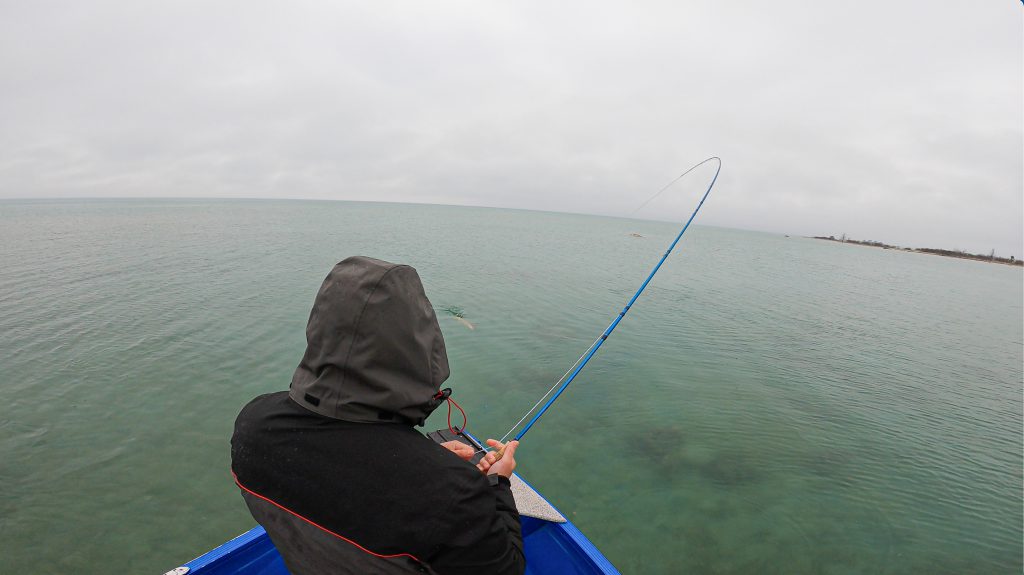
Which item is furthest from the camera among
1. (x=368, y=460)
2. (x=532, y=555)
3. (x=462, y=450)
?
(x=532, y=555)

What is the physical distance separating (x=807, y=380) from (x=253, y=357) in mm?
14554

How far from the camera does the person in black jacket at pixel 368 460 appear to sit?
4.75 feet

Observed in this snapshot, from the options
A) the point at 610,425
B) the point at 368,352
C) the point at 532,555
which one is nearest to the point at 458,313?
the point at 610,425

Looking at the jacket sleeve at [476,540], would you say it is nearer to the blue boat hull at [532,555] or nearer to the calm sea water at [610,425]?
the blue boat hull at [532,555]

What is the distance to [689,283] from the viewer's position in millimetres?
26031

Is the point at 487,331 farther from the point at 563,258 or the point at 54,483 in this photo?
the point at 563,258

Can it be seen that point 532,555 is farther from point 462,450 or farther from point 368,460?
point 368,460

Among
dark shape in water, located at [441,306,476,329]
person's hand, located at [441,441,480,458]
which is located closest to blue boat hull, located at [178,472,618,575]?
person's hand, located at [441,441,480,458]

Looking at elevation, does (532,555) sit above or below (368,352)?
below

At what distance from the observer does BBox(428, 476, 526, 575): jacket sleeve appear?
1466mm

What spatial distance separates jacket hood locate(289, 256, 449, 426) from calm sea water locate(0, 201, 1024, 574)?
16.2ft

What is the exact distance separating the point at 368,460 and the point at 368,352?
0.38m

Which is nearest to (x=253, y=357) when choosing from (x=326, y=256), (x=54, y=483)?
(x=54, y=483)

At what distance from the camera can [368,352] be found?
59.9 inches
